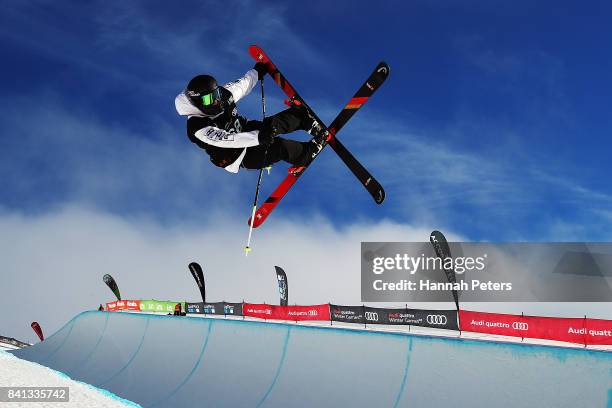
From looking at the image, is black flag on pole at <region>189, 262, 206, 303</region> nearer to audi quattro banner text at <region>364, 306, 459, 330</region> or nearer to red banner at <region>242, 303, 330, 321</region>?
red banner at <region>242, 303, 330, 321</region>

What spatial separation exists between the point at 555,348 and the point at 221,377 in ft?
19.4

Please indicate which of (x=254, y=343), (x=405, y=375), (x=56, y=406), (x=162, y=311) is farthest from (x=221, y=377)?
(x=162, y=311)

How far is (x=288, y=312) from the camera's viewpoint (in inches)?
836

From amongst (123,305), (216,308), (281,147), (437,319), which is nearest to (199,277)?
(216,308)

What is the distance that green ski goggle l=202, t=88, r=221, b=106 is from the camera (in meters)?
5.29

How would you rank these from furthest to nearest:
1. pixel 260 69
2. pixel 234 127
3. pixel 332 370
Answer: pixel 332 370
pixel 260 69
pixel 234 127

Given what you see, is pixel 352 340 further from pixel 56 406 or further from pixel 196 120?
pixel 56 406

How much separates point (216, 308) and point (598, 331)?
60.6 feet

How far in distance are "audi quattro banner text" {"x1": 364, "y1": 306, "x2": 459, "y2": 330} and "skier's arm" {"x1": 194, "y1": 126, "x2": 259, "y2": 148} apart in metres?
12.0

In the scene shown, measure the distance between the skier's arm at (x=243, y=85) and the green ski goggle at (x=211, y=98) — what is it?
0.47 metres

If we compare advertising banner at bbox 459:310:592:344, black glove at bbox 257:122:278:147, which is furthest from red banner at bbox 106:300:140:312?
black glove at bbox 257:122:278:147

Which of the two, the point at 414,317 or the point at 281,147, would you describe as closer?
the point at 281,147

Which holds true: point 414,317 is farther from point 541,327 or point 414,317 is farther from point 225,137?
point 225,137

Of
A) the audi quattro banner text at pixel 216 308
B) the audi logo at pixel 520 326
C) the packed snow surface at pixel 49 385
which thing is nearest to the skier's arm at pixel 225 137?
the packed snow surface at pixel 49 385
